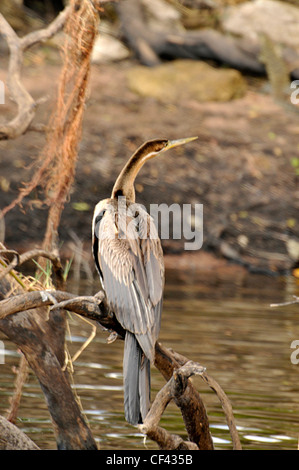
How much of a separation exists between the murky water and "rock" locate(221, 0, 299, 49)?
5851 millimetres

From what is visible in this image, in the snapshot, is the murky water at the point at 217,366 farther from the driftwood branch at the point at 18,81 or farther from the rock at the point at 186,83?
the rock at the point at 186,83

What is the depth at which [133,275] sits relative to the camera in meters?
4.33

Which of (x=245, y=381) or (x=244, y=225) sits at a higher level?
(x=244, y=225)

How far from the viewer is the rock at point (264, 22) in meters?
16.7

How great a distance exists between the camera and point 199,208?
14227mm

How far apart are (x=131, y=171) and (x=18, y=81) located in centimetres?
156

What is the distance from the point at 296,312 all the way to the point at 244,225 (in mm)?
3317

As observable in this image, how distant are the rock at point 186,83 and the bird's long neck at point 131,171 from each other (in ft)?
38.4

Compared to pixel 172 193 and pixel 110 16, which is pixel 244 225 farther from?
pixel 110 16
